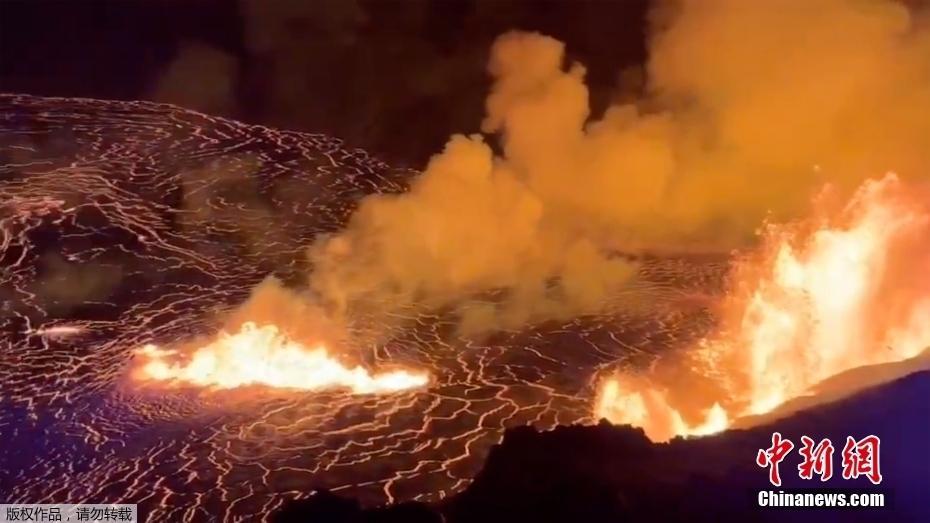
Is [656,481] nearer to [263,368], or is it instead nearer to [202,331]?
[263,368]

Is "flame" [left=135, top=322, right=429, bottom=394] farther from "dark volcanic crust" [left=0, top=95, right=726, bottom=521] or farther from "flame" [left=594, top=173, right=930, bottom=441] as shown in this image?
"flame" [left=594, top=173, right=930, bottom=441]

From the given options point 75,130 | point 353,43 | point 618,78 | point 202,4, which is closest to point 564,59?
point 618,78

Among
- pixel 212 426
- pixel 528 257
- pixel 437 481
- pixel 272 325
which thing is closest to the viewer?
pixel 437 481

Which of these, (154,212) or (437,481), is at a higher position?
(154,212)

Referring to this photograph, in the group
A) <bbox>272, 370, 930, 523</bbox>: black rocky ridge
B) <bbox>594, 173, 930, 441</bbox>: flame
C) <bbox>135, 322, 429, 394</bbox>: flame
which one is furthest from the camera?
<bbox>135, 322, 429, 394</bbox>: flame

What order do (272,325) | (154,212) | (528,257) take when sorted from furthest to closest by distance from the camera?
1. (528,257)
2. (154,212)
3. (272,325)

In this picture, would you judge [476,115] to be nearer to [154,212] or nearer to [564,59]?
[564,59]

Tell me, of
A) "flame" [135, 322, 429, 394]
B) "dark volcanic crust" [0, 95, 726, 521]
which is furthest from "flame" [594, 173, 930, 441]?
"flame" [135, 322, 429, 394]
